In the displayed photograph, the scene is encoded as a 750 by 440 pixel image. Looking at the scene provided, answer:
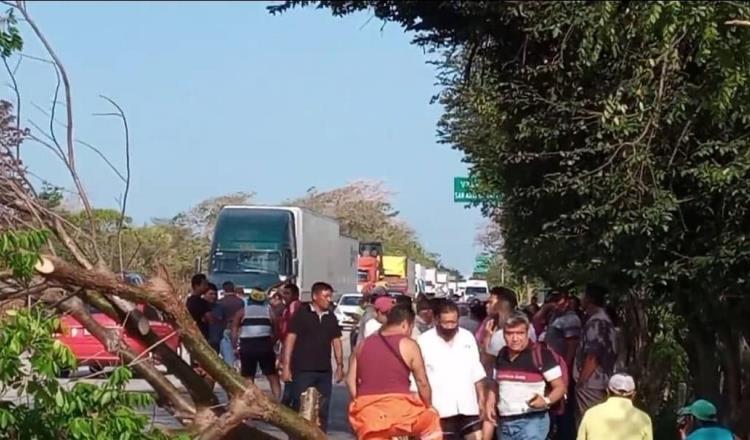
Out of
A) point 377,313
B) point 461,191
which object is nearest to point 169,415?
point 377,313

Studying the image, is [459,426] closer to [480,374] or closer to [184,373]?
[480,374]

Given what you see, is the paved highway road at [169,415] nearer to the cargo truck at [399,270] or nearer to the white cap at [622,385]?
the white cap at [622,385]

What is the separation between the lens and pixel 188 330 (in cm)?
888

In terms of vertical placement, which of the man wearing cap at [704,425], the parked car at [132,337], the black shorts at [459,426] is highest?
the parked car at [132,337]

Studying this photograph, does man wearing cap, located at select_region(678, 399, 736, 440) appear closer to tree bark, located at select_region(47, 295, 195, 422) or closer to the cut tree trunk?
the cut tree trunk

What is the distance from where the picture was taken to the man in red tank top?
10.1 m

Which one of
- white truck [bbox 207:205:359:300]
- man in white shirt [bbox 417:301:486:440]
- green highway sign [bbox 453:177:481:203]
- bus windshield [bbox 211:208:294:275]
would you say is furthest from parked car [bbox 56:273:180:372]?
bus windshield [bbox 211:208:294:275]

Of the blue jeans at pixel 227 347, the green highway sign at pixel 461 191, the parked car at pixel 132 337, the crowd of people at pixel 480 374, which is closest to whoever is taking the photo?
the parked car at pixel 132 337

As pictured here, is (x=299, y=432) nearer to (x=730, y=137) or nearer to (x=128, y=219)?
(x=128, y=219)

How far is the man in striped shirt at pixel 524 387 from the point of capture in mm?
10727

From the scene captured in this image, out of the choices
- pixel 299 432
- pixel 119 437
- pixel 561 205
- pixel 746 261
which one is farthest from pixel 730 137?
pixel 119 437

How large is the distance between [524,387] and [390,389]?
1071 millimetres

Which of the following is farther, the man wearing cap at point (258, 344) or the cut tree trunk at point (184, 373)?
the man wearing cap at point (258, 344)

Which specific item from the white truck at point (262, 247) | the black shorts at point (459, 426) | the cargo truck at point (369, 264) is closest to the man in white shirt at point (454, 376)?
the black shorts at point (459, 426)
